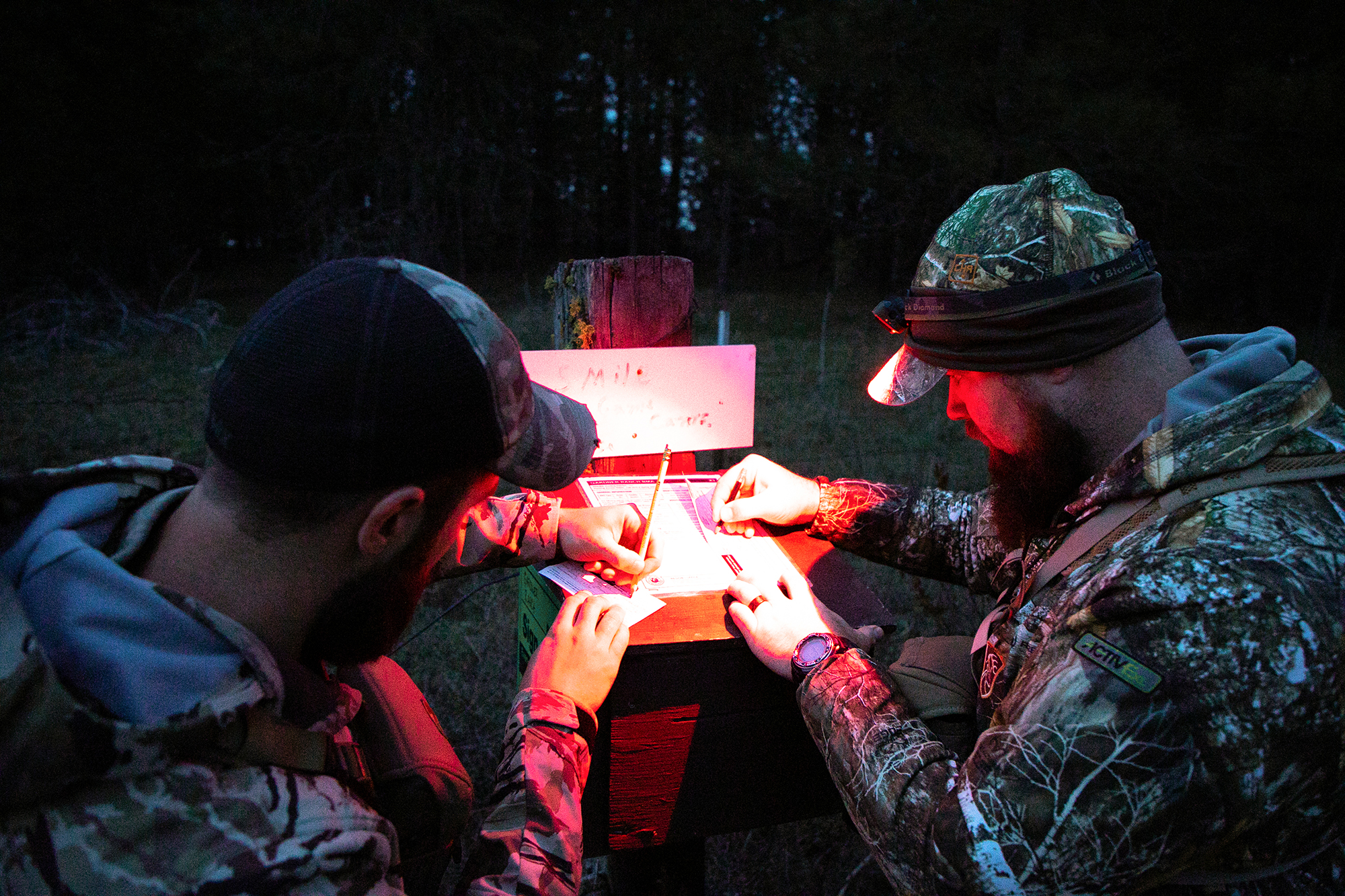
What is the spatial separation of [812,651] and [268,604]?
0.92 meters

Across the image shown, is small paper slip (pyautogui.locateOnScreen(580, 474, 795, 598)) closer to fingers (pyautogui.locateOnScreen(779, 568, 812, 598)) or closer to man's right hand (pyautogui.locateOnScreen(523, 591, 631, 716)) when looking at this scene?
fingers (pyautogui.locateOnScreen(779, 568, 812, 598))

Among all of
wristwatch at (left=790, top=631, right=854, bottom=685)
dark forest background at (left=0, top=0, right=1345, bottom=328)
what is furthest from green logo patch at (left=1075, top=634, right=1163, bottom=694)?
dark forest background at (left=0, top=0, right=1345, bottom=328)

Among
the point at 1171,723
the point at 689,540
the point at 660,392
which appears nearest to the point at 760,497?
the point at 689,540

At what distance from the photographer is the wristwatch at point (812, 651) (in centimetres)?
152

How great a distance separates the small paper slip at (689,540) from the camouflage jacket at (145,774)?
0.77 m

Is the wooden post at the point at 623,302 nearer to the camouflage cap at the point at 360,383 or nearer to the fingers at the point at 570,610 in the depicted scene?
the fingers at the point at 570,610

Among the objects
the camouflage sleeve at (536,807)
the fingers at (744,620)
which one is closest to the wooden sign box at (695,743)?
the fingers at (744,620)

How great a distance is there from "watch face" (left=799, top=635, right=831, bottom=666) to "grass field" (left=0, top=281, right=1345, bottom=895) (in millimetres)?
1291

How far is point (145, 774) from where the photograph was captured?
0.90 metres

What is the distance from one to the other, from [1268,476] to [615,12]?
59.0 feet

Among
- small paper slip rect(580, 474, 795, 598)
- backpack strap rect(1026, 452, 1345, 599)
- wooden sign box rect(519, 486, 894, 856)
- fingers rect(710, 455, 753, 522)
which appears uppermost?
backpack strap rect(1026, 452, 1345, 599)

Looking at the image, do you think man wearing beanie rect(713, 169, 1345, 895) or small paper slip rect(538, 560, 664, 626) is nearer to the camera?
man wearing beanie rect(713, 169, 1345, 895)

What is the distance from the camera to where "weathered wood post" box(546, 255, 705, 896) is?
205 cm

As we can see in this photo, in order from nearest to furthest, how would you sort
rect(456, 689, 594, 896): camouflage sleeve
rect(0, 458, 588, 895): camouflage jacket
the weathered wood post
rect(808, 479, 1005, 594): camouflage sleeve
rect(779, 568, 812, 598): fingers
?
rect(0, 458, 588, 895): camouflage jacket, rect(456, 689, 594, 896): camouflage sleeve, rect(779, 568, 812, 598): fingers, the weathered wood post, rect(808, 479, 1005, 594): camouflage sleeve
